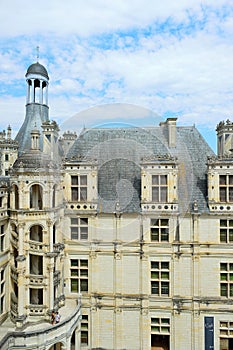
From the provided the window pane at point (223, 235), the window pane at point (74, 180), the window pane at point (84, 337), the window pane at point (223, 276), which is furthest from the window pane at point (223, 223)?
the window pane at point (84, 337)

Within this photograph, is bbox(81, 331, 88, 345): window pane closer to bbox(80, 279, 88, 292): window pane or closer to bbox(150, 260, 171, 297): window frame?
bbox(80, 279, 88, 292): window pane

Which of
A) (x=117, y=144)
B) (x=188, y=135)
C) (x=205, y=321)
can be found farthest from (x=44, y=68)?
(x=205, y=321)

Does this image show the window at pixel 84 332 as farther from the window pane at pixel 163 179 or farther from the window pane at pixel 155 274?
the window pane at pixel 163 179

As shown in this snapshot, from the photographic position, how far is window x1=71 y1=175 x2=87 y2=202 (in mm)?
21859

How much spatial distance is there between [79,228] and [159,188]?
594cm

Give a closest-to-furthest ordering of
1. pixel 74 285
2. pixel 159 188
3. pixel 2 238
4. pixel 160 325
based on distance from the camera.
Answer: pixel 2 238 < pixel 160 325 < pixel 159 188 < pixel 74 285

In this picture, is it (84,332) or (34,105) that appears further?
(34,105)

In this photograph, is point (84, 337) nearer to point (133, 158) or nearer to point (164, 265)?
point (164, 265)

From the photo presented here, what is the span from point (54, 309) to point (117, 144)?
11750 mm

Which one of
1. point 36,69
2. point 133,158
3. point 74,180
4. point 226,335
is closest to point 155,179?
point 133,158

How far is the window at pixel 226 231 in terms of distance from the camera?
20.9 metres

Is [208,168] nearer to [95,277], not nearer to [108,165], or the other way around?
[108,165]

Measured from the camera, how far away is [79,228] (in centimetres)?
2198

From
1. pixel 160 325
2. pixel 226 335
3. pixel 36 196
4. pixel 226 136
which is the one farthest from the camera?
pixel 226 136
